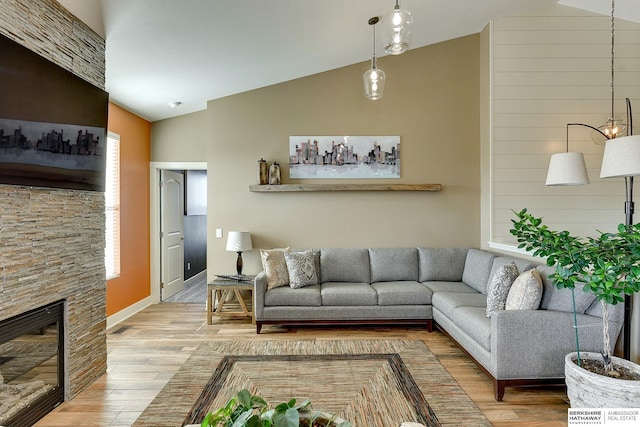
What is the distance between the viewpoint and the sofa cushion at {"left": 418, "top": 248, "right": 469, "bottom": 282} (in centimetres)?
433

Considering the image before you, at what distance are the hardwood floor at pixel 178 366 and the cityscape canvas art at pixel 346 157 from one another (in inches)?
75.7

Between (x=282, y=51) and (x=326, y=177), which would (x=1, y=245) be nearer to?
(x=282, y=51)

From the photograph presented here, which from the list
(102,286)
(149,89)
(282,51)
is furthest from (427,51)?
(102,286)

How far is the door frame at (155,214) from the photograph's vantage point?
502 cm

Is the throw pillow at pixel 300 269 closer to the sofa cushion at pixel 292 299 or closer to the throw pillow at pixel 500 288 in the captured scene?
the sofa cushion at pixel 292 299

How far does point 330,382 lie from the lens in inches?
108

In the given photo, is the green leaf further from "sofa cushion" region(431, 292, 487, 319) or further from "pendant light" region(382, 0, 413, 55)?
"sofa cushion" region(431, 292, 487, 319)

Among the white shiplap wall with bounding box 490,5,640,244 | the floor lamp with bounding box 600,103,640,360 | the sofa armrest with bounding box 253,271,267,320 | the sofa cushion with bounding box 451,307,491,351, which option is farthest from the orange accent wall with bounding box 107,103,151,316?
the floor lamp with bounding box 600,103,640,360

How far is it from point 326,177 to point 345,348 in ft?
7.08

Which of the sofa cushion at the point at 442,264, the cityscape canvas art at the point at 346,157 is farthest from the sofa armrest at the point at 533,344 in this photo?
the cityscape canvas art at the point at 346,157

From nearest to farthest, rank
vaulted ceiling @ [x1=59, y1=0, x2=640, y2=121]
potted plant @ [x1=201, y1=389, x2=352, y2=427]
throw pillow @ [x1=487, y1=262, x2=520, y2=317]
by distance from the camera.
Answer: potted plant @ [x1=201, y1=389, x2=352, y2=427] < vaulted ceiling @ [x1=59, y1=0, x2=640, y2=121] < throw pillow @ [x1=487, y1=262, x2=520, y2=317]

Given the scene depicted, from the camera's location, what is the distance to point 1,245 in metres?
2.00

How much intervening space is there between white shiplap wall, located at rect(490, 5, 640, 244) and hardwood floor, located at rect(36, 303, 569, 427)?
195 cm

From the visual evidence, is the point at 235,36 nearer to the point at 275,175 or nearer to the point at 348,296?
the point at 275,175
